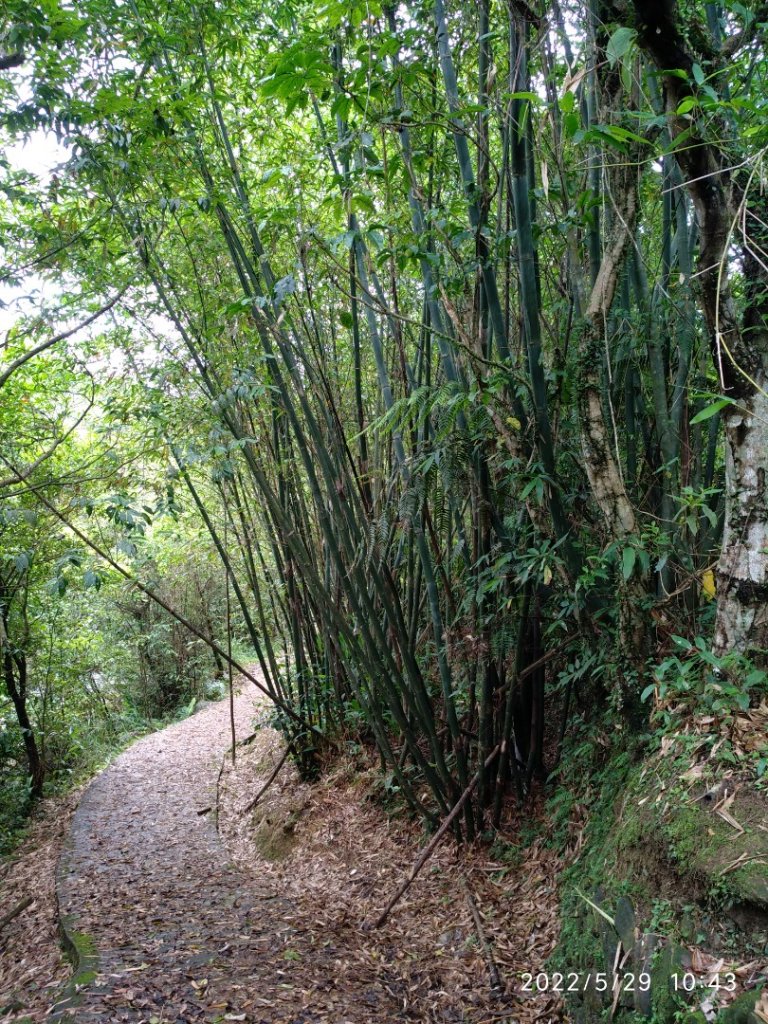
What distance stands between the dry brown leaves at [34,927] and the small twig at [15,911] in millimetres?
22

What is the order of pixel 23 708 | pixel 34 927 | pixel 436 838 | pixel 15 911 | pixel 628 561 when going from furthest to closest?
pixel 23 708, pixel 15 911, pixel 34 927, pixel 436 838, pixel 628 561

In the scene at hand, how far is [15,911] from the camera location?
3842mm

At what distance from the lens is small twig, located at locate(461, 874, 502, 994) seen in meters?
2.37

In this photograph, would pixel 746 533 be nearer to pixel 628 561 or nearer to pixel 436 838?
pixel 628 561

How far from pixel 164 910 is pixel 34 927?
3.18ft

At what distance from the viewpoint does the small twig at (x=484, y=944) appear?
7.77ft

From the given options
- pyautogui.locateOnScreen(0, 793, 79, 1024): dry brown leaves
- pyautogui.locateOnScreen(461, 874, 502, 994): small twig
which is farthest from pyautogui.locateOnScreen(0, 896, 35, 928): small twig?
pyautogui.locateOnScreen(461, 874, 502, 994): small twig

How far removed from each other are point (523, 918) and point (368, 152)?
116 inches

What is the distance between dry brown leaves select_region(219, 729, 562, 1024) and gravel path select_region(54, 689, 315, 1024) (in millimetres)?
181

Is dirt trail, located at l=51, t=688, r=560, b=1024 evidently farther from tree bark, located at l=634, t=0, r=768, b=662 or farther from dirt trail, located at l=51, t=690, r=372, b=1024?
tree bark, located at l=634, t=0, r=768, b=662

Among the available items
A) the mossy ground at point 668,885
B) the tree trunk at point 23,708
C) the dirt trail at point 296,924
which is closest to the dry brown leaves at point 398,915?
the dirt trail at point 296,924

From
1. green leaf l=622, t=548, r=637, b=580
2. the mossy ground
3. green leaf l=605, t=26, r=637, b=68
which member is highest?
green leaf l=605, t=26, r=637, b=68

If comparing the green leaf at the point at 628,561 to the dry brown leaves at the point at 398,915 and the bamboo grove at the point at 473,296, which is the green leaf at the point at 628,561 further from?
the dry brown leaves at the point at 398,915

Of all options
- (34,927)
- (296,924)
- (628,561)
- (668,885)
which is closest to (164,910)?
(296,924)
